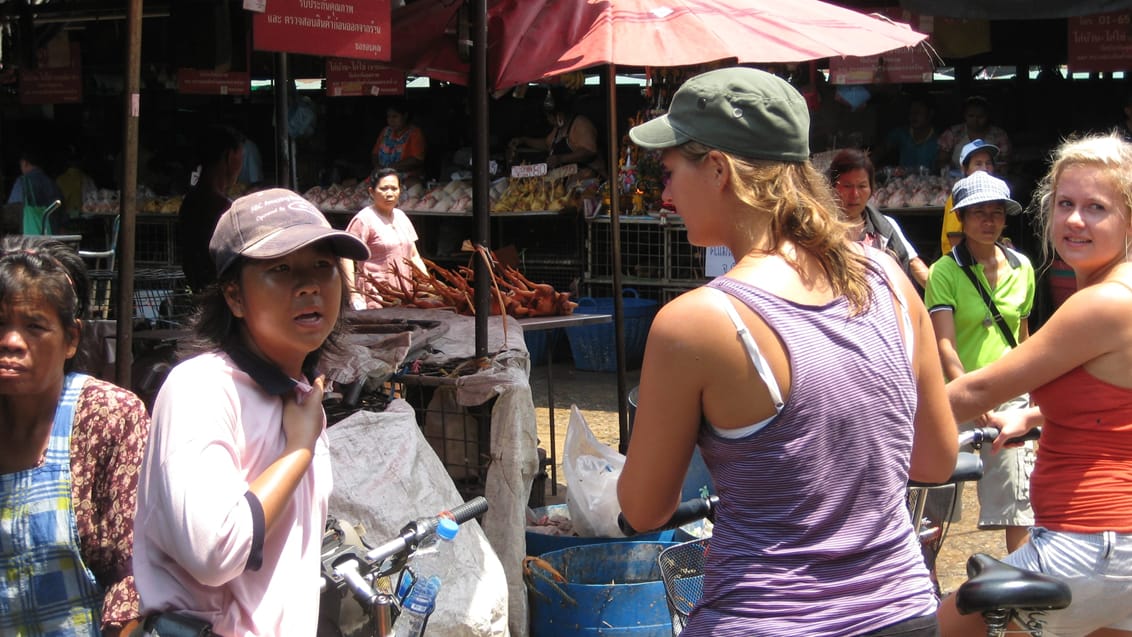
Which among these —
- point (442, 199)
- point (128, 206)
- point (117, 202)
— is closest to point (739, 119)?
point (128, 206)

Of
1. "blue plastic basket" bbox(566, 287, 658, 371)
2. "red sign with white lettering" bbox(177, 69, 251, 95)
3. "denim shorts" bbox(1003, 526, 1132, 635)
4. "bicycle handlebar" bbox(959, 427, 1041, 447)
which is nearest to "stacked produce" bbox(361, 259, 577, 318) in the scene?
"bicycle handlebar" bbox(959, 427, 1041, 447)

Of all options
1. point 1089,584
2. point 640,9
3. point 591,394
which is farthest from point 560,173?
point 1089,584

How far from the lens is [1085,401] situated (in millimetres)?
2719

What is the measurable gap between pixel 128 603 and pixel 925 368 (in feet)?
5.12

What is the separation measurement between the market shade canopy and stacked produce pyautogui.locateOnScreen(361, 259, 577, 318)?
957 mm

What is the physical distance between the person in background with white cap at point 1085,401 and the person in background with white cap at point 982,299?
1.87 meters

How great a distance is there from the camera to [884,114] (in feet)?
41.4

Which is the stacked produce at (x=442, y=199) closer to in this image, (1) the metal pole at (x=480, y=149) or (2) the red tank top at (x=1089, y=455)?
(1) the metal pole at (x=480, y=149)

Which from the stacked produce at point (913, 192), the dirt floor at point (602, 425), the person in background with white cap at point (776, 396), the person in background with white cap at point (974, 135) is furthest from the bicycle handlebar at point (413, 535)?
the person in background with white cap at point (974, 135)

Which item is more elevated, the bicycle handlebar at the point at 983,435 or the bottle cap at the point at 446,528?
the bicycle handlebar at the point at 983,435

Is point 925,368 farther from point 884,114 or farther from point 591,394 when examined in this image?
point 884,114

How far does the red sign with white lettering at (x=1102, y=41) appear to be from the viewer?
9.60m

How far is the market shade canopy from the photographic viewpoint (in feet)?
16.7

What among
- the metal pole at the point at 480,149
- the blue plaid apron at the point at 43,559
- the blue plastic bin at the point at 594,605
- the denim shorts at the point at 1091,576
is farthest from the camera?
the metal pole at the point at 480,149
